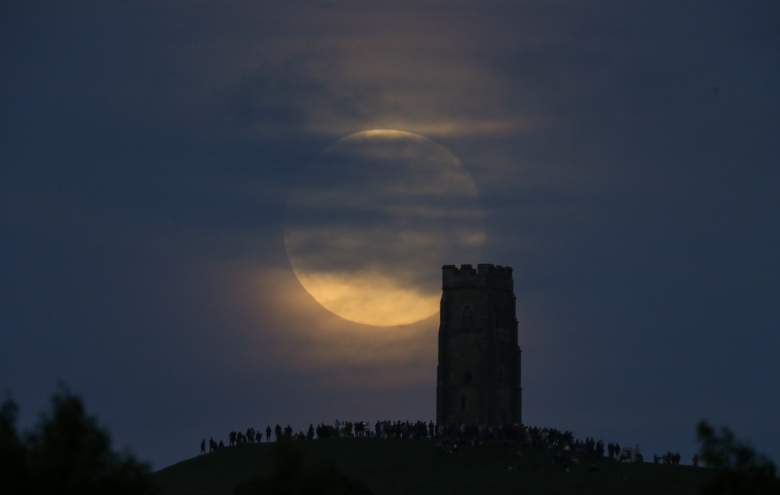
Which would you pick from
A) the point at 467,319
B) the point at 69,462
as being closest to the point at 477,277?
the point at 467,319

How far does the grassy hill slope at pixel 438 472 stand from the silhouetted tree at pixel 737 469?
3653 cm

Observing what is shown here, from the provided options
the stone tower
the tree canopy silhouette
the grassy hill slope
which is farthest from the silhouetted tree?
the stone tower

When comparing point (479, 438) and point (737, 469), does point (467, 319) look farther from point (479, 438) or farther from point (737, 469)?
point (737, 469)

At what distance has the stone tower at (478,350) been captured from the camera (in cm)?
11519

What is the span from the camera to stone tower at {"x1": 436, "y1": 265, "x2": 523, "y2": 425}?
115 m

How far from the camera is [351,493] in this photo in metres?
70.9

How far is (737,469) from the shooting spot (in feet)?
147

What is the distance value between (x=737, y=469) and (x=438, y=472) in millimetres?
41800

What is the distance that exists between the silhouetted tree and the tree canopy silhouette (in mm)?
14618

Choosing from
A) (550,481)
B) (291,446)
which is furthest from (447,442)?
(291,446)

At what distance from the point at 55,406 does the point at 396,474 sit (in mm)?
38723

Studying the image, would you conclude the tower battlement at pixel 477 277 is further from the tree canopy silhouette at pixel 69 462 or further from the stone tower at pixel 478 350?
the tree canopy silhouette at pixel 69 462

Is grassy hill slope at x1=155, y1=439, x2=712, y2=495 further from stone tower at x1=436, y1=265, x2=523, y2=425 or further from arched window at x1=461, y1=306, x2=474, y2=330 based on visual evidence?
arched window at x1=461, y1=306, x2=474, y2=330

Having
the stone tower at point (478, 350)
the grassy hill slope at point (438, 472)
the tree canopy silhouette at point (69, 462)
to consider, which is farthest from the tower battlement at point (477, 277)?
the tree canopy silhouette at point (69, 462)
